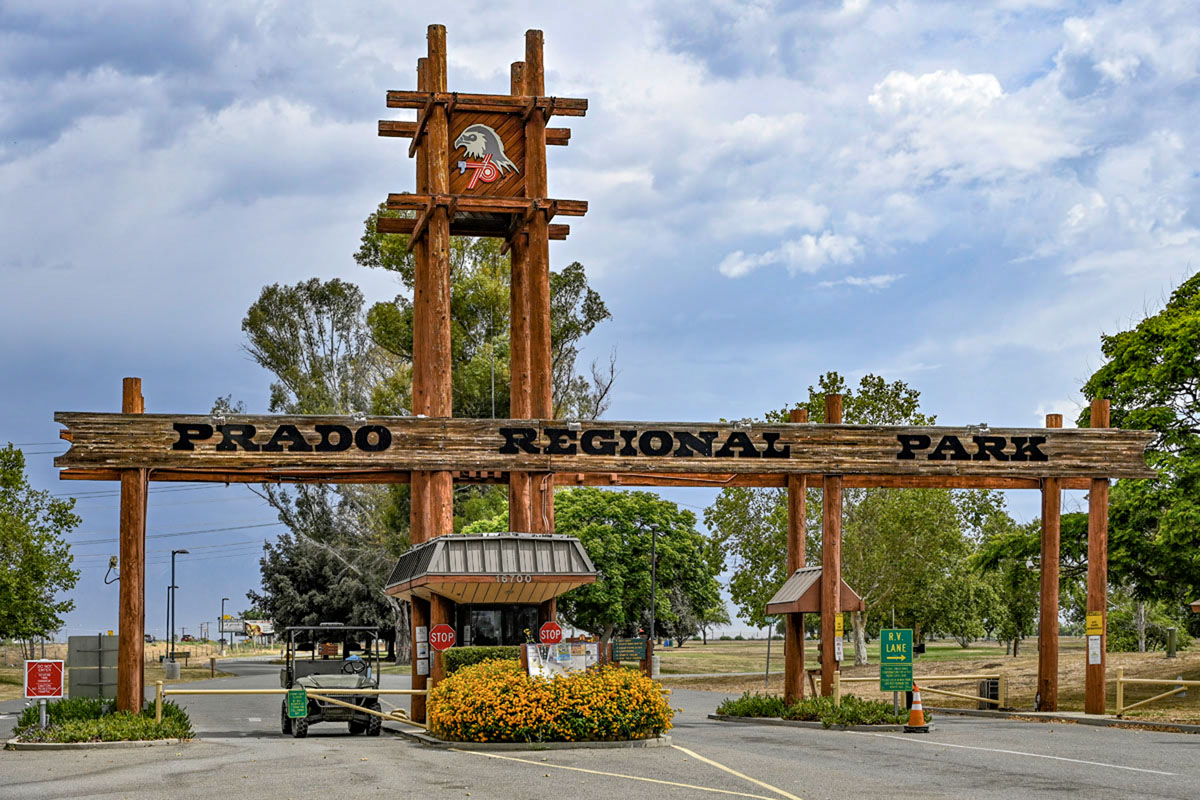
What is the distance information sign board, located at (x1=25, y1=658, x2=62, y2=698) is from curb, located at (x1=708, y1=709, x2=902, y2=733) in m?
13.7

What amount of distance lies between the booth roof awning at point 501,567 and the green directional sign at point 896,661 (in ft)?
20.1

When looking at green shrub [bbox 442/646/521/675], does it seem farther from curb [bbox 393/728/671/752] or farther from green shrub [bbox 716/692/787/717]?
green shrub [bbox 716/692/787/717]

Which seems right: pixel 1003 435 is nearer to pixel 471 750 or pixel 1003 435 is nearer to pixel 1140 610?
pixel 471 750

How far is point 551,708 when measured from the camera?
20.1 meters

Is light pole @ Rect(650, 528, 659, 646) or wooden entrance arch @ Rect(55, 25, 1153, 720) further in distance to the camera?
light pole @ Rect(650, 528, 659, 646)

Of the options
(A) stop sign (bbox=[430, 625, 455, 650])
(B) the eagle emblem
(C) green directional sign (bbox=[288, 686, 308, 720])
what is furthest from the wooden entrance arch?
(C) green directional sign (bbox=[288, 686, 308, 720])

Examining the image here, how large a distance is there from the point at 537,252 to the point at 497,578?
7.89 m

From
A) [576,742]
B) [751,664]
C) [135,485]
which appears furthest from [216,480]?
[751,664]

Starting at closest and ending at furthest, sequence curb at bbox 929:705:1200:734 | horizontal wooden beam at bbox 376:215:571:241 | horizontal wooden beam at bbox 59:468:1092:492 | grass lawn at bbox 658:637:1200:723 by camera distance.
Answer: curb at bbox 929:705:1200:734, horizontal wooden beam at bbox 59:468:1092:492, horizontal wooden beam at bbox 376:215:571:241, grass lawn at bbox 658:637:1200:723

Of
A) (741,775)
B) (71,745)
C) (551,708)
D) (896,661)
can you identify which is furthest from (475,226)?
(741,775)

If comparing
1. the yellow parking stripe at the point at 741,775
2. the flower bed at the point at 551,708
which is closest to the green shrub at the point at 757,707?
the flower bed at the point at 551,708

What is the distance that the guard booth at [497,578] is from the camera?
73.2 feet

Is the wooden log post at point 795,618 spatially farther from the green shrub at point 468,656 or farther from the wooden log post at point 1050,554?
the green shrub at point 468,656

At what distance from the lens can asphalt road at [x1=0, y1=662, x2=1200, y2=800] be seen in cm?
1416
